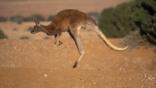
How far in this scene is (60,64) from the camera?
17938mm

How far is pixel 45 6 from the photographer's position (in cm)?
6481

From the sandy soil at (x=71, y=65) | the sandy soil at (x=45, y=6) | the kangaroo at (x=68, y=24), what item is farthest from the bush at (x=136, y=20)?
the sandy soil at (x=45, y=6)

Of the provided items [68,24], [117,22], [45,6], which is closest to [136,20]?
[117,22]

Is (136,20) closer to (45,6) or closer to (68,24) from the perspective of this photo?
(68,24)

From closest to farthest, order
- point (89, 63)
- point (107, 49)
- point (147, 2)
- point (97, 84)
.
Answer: point (97, 84)
point (89, 63)
point (107, 49)
point (147, 2)

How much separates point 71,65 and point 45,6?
4733 cm

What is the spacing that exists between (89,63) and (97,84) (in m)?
2.46

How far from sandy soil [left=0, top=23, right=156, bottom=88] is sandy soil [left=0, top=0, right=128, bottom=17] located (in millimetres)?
36945

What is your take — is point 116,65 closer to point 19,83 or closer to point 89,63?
point 89,63

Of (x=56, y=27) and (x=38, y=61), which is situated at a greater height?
(x=56, y=27)

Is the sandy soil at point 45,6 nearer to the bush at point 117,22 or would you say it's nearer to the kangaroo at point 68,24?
the bush at point 117,22

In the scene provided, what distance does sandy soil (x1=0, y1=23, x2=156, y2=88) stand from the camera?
51.9ft

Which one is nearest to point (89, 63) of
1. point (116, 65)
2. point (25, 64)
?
point (116, 65)

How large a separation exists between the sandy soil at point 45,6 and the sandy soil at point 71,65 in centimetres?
3695
